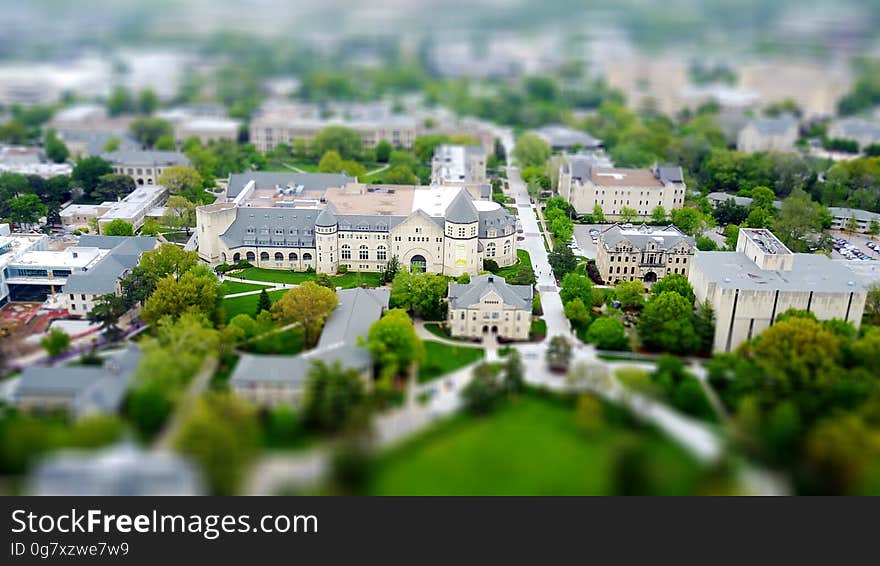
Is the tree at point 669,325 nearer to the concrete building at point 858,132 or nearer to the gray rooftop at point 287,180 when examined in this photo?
the gray rooftop at point 287,180

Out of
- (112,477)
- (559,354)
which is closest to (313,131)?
(559,354)

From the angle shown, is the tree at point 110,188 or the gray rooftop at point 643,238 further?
the tree at point 110,188

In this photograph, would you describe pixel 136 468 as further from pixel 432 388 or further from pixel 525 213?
pixel 525 213

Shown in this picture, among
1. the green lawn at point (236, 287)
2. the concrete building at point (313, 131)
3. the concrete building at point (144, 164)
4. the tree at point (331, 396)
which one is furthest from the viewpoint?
the concrete building at point (313, 131)

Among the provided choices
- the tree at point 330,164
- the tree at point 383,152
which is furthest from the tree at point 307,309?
the tree at point 383,152

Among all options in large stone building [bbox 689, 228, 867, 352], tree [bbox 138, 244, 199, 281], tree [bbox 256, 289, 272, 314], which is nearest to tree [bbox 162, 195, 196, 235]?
tree [bbox 138, 244, 199, 281]
